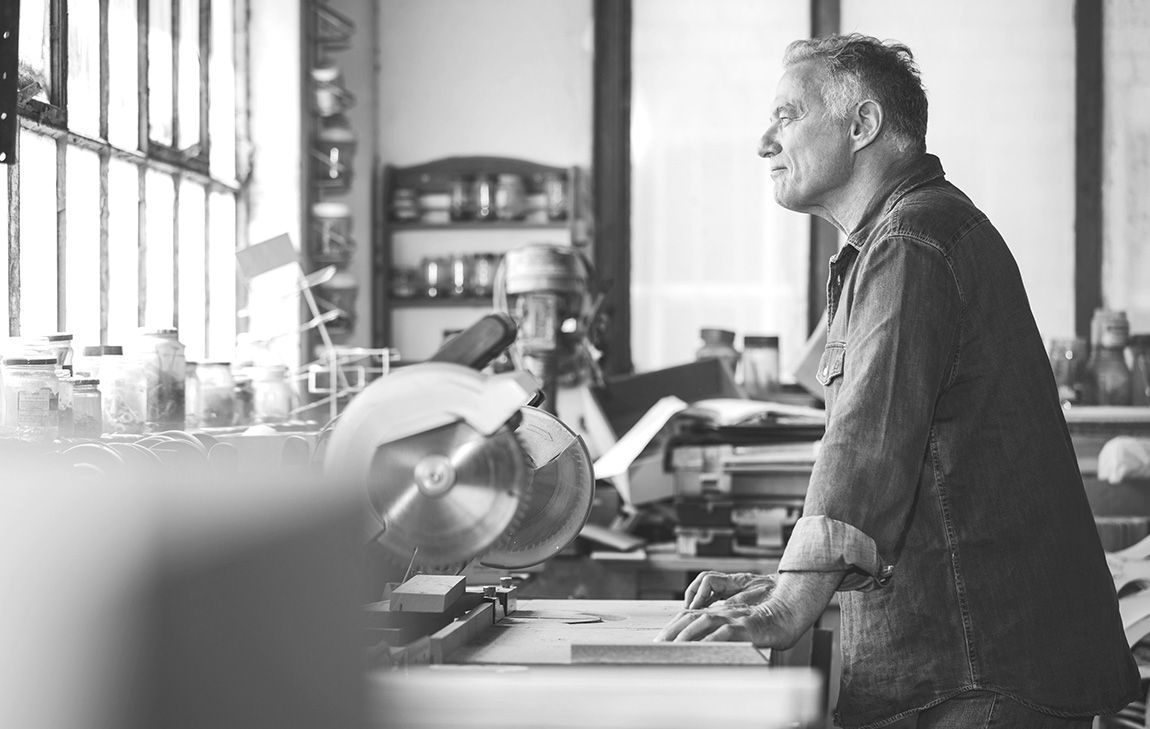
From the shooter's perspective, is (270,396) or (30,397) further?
(270,396)

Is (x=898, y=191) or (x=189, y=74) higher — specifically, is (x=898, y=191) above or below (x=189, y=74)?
below

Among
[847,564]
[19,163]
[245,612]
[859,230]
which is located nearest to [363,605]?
[245,612]

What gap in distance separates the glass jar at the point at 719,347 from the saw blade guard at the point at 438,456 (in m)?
3.62

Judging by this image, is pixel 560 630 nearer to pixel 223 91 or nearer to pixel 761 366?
pixel 761 366

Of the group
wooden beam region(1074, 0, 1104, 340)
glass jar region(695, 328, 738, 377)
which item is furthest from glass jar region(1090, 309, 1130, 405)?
glass jar region(695, 328, 738, 377)

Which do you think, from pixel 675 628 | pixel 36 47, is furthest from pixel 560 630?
pixel 36 47

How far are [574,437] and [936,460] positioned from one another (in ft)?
1.50

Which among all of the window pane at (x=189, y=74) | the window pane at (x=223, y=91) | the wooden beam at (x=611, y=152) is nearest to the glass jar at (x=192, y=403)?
the window pane at (x=189, y=74)

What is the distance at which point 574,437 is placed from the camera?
68.7 inches

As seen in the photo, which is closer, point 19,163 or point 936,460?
point 936,460

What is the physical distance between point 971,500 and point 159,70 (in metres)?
3.35

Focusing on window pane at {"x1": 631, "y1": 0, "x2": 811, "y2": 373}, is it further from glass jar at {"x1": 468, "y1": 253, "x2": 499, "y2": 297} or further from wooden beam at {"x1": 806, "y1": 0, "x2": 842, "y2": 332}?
glass jar at {"x1": 468, "y1": 253, "x2": 499, "y2": 297}

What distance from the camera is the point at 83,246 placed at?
371 cm

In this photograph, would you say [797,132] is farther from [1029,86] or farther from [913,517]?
[1029,86]
